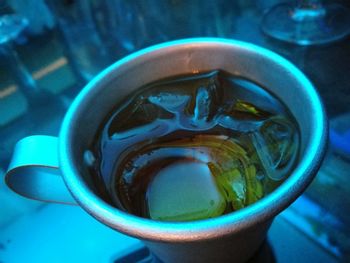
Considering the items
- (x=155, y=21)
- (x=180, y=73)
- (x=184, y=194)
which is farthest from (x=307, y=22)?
(x=184, y=194)

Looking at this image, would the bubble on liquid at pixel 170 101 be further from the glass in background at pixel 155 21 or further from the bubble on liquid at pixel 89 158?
the glass in background at pixel 155 21

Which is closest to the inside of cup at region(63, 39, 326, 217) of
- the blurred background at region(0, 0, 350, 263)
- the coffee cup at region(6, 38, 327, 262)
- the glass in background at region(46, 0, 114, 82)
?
the coffee cup at region(6, 38, 327, 262)

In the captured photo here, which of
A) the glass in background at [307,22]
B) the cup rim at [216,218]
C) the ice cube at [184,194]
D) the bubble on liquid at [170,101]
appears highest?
the cup rim at [216,218]

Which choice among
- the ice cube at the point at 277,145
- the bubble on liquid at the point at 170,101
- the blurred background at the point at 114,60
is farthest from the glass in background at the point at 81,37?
the ice cube at the point at 277,145

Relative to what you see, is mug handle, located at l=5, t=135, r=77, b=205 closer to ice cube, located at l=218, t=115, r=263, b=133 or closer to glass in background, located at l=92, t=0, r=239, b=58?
ice cube, located at l=218, t=115, r=263, b=133

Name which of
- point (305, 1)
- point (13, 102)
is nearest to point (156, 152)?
point (13, 102)

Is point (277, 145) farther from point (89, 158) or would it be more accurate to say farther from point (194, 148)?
point (89, 158)

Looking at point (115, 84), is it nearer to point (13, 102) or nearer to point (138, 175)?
point (138, 175)
